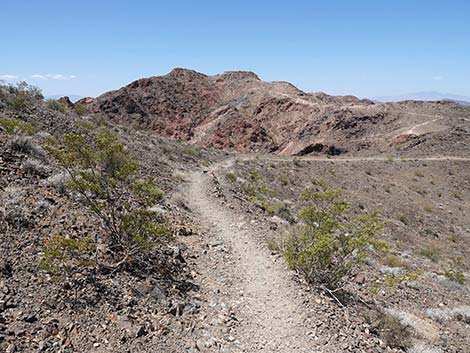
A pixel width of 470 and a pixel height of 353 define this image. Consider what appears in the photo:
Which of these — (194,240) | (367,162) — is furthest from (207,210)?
(367,162)

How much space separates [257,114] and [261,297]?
46876 millimetres

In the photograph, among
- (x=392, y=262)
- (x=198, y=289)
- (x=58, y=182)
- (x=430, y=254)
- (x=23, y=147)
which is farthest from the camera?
(x=430, y=254)

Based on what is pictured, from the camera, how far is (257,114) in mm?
53250

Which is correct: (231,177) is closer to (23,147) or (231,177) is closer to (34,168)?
(23,147)

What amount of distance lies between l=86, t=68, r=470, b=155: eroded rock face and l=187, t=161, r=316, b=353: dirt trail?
33490 mm

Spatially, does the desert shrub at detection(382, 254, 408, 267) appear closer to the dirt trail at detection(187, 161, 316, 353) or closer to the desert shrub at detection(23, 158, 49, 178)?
the dirt trail at detection(187, 161, 316, 353)

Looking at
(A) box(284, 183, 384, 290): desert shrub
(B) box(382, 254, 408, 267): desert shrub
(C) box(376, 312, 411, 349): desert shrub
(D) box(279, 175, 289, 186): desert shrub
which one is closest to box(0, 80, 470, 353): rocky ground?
(C) box(376, 312, 411, 349): desert shrub

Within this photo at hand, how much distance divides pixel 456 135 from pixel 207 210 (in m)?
35.8

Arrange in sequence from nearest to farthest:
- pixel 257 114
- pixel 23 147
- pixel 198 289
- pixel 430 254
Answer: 1. pixel 198 289
2. pixel 23 147
3. pixel 430 254
4. pixel 257 114

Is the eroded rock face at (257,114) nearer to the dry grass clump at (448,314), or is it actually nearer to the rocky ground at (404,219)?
the rocky ground at (404,219)

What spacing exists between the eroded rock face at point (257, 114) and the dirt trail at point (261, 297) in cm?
3349

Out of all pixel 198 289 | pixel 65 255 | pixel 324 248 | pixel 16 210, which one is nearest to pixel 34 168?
pixel 16 210

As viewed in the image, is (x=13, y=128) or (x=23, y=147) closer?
(x=23, y=147)

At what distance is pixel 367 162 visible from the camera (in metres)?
33.8
